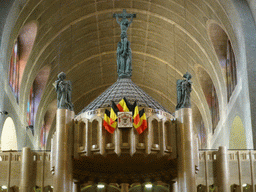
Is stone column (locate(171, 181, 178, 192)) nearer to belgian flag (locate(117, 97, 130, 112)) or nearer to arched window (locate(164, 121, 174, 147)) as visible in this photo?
arched window (locate(164, 121, 174, 147))

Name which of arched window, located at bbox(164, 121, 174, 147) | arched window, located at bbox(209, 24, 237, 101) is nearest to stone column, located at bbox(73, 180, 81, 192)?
arched window, located at bbox(164, 121, 174, 147)

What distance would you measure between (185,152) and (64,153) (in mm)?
6072

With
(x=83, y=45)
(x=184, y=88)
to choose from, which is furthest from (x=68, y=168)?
(x=83, y=45)

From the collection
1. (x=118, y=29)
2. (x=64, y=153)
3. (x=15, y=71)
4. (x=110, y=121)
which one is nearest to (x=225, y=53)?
(x=118, y=29)

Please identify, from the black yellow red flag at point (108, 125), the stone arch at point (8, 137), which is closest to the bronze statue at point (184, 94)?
the black yellow red flag at point (108, 125)

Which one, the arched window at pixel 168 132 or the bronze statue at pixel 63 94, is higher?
the bronze statue at pixel 63 94

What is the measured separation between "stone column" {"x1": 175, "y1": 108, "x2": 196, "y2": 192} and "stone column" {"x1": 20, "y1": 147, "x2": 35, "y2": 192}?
755 cm

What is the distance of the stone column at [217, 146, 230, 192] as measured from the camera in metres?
27.3

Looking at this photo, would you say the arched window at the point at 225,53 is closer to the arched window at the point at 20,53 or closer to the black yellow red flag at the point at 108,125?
the arched window at the point at 20,53

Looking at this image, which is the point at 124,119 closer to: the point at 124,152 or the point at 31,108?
the point at 124,152

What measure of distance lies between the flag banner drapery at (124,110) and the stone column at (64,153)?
6.80ft

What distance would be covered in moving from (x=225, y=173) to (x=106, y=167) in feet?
22.4

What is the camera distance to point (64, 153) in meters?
26.8

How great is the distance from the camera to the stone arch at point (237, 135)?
39.8 metres
